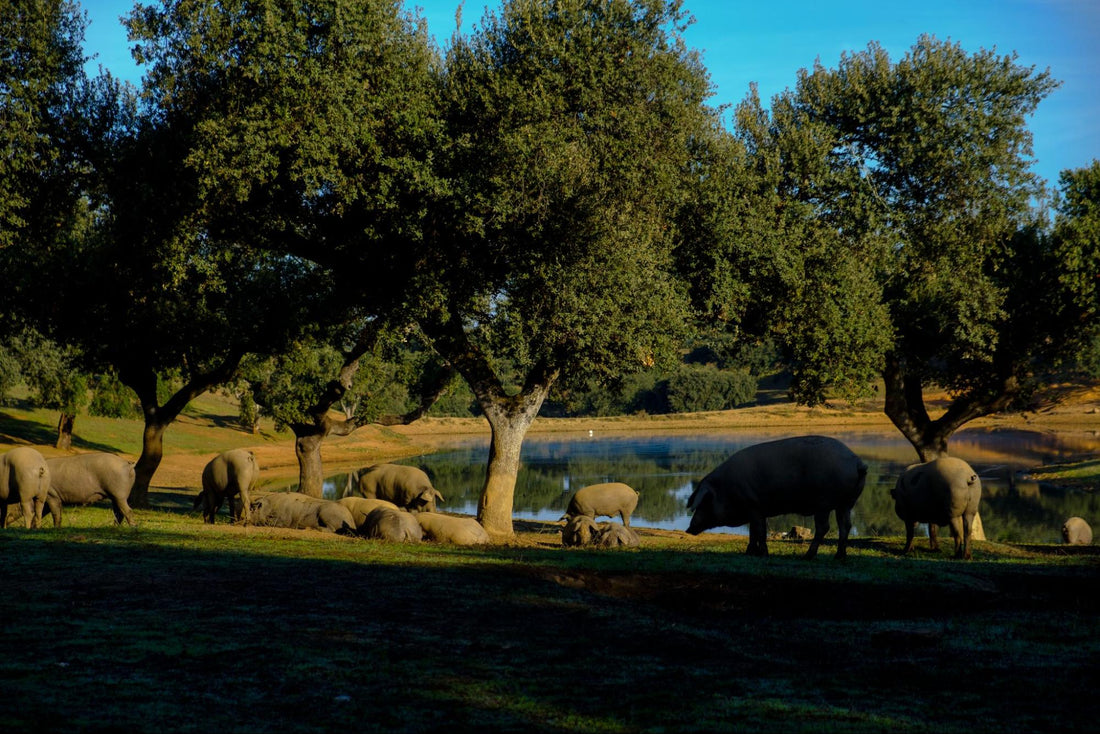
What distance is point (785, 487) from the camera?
18703 millimetres

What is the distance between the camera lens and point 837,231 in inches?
1131

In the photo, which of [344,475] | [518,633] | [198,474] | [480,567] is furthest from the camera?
[344,475]

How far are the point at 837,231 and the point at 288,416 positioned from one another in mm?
21681

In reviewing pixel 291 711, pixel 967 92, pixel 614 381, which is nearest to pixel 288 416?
pixel 614 381

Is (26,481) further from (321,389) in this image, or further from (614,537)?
(321,389)

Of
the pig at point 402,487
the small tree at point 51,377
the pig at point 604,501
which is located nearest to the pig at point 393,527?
the pig at point 402,487

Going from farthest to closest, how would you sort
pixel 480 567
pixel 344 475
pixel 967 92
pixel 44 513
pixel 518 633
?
pixel 344 475
pixel 967 92
pixel 44 513
pixel 480 567
pixel 518 633

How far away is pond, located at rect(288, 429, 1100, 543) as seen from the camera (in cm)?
4078

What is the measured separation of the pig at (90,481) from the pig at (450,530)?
6.78 meters

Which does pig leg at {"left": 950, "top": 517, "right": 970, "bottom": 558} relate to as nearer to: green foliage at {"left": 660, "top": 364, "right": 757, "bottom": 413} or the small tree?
the small tree

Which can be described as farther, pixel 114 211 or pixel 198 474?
pixel 198 474

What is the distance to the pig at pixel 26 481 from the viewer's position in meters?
20.0

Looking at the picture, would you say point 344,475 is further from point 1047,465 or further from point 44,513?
point 1047,465

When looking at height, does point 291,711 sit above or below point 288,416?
below
